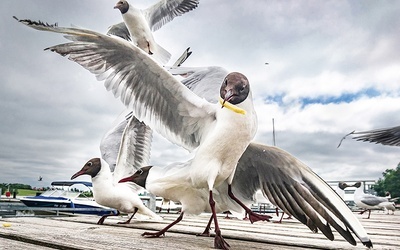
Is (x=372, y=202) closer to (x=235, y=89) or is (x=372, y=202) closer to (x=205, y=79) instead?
(x=205, y=79)

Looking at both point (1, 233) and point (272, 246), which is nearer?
point (272, 246)

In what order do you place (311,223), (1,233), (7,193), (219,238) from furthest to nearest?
(7,193) < (1,233) < (311,223) < (219,238)

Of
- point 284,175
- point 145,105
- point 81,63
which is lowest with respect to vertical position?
point 284,175

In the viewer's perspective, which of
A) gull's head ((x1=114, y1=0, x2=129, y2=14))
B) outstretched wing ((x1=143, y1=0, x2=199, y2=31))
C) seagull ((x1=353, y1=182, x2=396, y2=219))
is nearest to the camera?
gull's head ((x1=114, y1=0, x2=129, y2=14))

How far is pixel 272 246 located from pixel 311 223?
221 millimetres

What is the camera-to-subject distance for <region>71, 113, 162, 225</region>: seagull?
137 inches

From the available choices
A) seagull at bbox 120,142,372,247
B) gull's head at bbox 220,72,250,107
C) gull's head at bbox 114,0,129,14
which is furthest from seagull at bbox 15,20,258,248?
gull's head at bbox 114,0,129,14

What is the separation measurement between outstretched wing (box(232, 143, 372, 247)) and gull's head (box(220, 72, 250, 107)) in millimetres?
341

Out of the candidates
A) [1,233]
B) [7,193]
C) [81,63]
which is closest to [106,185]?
[1,233]

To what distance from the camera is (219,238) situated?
1.79 m

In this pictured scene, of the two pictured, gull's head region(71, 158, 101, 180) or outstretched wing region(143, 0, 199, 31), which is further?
outstretched wing region(143, 0, 199, 31)

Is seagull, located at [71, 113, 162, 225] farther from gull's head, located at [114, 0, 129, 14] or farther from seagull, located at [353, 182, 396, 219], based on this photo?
seagull, located at [353, 182, 396, 219]

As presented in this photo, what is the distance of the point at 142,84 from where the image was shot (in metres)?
2.32

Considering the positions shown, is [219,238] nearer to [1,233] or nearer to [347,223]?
[347,223]
